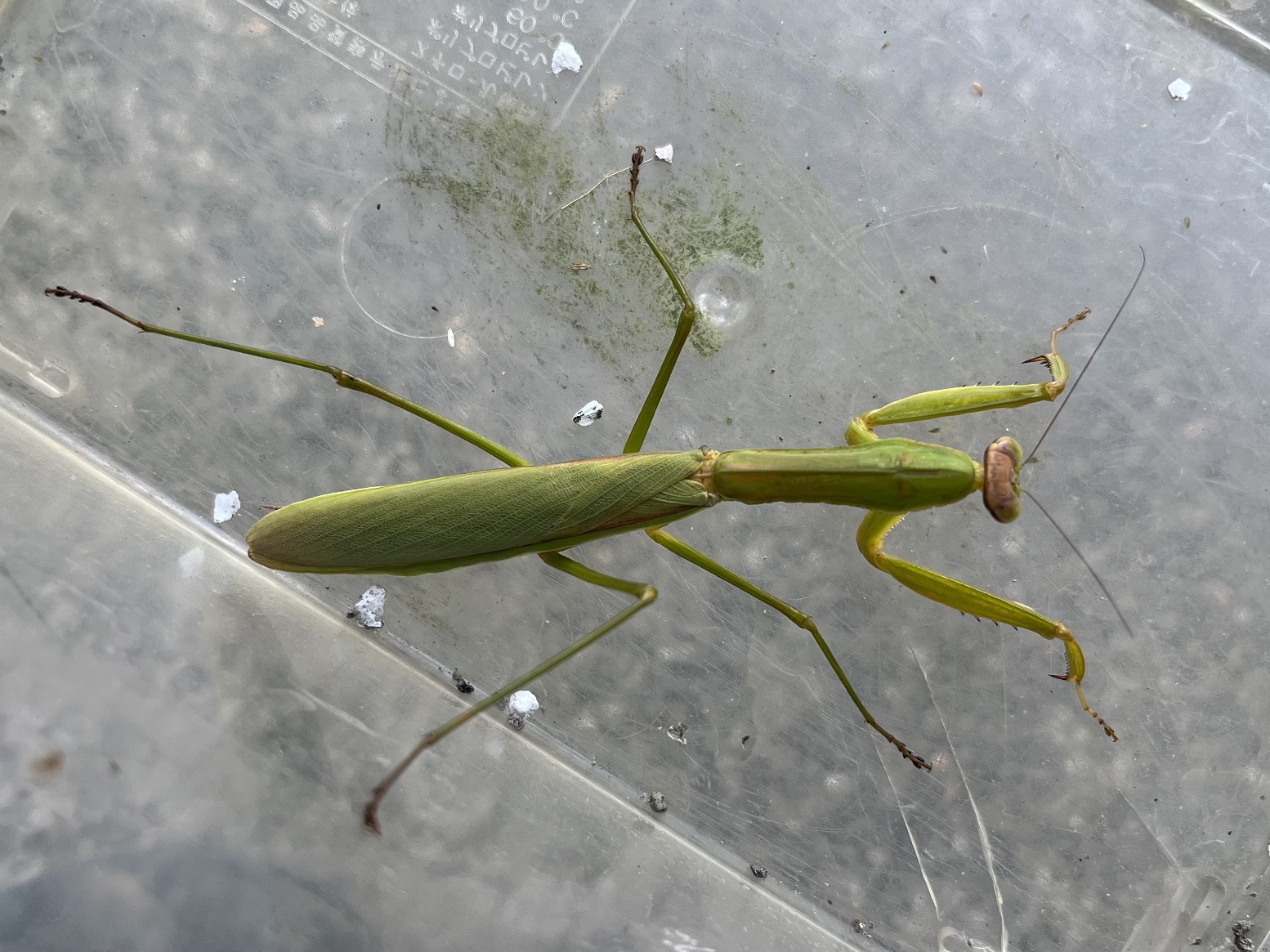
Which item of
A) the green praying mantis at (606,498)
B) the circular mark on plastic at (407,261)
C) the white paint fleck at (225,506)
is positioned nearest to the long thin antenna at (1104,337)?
the green praying mantis at (606,498)

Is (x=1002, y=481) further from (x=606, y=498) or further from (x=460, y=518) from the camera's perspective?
(x=460, y=518)

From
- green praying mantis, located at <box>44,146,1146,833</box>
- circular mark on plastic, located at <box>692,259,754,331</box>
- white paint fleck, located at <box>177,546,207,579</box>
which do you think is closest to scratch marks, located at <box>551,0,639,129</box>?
circular mark on plastic, located at <box>692,259,754,331</box>

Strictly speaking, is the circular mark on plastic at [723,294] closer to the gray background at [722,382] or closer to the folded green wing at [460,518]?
the gray background at [722,382]

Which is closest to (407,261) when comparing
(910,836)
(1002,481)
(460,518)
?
(460,518)

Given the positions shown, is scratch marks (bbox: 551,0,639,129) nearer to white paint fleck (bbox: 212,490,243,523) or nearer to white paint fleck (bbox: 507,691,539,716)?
white paint fleck (bbox: 212,490,243,523)

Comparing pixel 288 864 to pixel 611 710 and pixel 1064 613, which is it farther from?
pixel 1064 613
